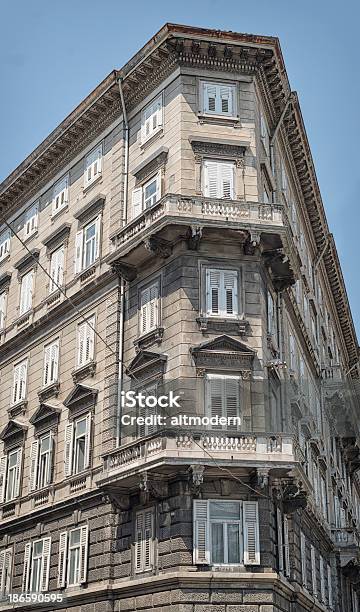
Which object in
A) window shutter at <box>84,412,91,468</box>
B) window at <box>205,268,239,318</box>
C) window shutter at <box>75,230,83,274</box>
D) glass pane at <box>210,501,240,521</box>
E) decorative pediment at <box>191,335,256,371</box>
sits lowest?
glass pane at <box>210,501,240,521</box>

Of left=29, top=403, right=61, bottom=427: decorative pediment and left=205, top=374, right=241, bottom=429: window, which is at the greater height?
left=29, top=403, right=61, bottom=427: decorative pediment

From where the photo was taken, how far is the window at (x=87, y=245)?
3337 cm

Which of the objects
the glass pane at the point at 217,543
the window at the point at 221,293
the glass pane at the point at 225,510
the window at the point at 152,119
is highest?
the window at the point at 152,119

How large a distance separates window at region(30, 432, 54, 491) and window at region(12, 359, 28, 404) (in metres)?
2.92

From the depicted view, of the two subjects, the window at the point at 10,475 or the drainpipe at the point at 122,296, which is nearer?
the drainpipe at the point at 122,296

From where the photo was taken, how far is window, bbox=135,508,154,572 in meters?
25.7

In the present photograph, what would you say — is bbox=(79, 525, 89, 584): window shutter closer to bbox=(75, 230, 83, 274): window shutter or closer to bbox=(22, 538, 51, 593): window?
bbox=(22, 538, 51, 593): window

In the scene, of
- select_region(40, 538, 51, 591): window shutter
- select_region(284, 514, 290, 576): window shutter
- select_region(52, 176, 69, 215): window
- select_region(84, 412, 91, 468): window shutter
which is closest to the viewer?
select_region(284, 514, 290, 576): window shutter

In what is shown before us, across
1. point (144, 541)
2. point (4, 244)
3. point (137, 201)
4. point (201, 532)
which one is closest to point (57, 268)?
point (137, 201)

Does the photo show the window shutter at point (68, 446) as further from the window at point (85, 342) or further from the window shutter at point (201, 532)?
the window shutter at point (201, 532)

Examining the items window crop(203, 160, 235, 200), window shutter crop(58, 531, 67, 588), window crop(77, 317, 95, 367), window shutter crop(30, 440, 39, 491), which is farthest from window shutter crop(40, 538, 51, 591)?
window crop(203, 160, 235, 200)

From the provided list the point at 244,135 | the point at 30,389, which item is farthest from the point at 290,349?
the point at 30,389

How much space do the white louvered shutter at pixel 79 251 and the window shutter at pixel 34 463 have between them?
23.8 feet

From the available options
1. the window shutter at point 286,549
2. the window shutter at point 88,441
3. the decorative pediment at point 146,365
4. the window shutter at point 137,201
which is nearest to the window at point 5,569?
the window shutter at point 88,441
